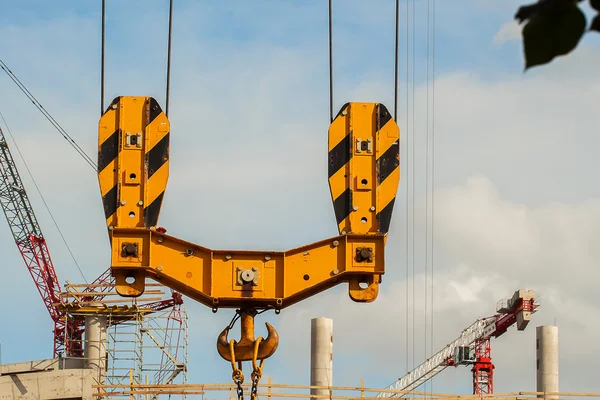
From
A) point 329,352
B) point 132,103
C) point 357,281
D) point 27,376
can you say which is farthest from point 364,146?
point 329,352

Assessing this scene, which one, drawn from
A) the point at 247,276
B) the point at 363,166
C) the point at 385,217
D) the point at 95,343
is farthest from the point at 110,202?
the point at 95,343

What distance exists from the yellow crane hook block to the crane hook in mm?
255

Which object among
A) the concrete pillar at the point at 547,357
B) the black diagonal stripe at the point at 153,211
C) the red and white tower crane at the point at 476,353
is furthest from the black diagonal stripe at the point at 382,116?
the red and white tower crane at the point at 476,353

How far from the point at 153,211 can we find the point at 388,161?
232 centimetres

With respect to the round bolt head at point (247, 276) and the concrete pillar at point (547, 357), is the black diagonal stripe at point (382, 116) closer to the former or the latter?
the round bolt head at point (247, 276)

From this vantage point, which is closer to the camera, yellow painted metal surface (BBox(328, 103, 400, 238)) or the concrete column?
yellow painted metal surface (BBox(328, 103, 400, 238))

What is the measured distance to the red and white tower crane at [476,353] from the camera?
287ft

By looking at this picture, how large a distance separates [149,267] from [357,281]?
1.97m

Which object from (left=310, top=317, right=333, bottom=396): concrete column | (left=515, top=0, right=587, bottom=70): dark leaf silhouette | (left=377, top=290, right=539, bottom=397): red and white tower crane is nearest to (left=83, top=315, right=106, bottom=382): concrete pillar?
(left=310, top=317, right=333, bottom=396): concrete column

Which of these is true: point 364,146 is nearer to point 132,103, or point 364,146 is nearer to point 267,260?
point 267,260

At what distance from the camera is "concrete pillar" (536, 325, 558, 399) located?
4738 centimetres

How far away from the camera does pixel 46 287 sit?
8062cm

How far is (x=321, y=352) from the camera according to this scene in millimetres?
42531

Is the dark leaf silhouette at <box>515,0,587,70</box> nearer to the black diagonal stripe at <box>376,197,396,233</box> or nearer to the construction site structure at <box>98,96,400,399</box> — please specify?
the construction site structure at <box>98,96,400,399</box>
